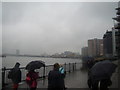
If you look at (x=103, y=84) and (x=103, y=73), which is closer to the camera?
(x=103, y=73)

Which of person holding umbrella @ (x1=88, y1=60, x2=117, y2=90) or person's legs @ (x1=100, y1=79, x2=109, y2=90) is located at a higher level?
person holding umbrella @ (x1=88, y1=60, x2=117, y2=90)

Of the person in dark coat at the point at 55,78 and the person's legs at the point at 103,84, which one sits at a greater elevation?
the person in dark coat at the point at 55,78

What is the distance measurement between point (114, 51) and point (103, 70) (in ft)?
Answer: 191

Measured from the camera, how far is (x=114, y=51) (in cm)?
6494

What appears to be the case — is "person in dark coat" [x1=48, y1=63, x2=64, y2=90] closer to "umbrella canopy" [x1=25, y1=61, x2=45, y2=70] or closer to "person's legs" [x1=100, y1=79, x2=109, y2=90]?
"person's legs" [x1=100, y1=79, x2=109, y2=90]

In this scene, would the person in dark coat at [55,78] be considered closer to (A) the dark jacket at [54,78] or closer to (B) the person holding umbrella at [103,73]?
(A) the dark jacket at [54,78]

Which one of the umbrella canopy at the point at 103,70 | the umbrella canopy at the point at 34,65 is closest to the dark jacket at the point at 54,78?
the umbrella canopy at the point at 103,70

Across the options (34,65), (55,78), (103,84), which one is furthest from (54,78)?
(34,65)

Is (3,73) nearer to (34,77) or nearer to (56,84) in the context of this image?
(34,77)

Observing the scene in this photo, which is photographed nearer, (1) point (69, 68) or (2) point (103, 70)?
(2) point (103, 70)

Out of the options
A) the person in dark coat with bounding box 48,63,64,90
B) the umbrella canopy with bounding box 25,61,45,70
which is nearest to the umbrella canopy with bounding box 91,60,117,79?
the person in dark coat with bounding box 48,63,64,90

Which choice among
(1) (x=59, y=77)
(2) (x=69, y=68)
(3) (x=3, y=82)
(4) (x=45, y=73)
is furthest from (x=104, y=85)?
(2) (x=69, y=68)

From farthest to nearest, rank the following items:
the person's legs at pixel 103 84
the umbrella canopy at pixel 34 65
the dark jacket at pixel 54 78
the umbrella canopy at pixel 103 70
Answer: the umbrella canopy at pixel 34 65 → the person's legs at pixel 103 84 → the umbrella canopy at pixel 103 70 → the dark jacket at pixel 54 78

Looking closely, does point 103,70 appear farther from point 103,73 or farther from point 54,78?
point 54,78
